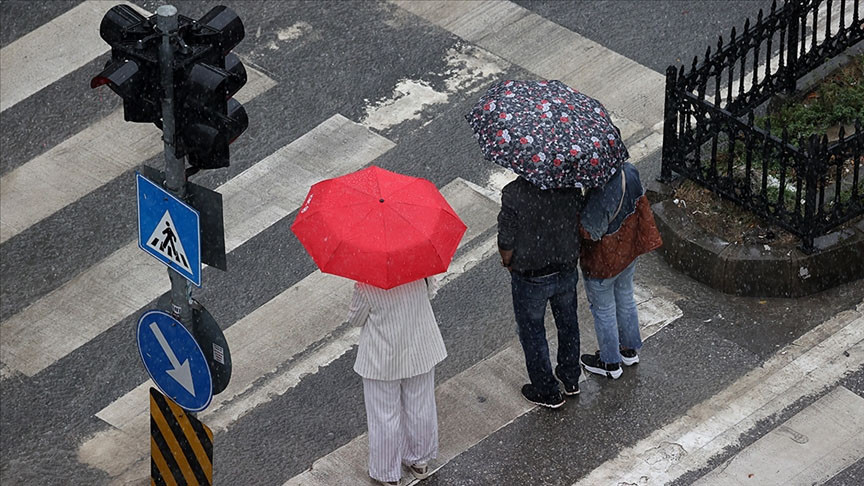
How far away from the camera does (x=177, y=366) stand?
7.45 metres

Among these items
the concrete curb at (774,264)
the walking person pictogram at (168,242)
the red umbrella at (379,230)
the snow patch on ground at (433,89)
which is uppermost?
the walking person pictogram at (168,242)

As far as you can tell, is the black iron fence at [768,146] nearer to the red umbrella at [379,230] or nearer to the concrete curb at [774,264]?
the concrete curb at [774,264]

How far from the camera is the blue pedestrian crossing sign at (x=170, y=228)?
7098 mm

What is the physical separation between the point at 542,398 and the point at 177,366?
8.59 feet

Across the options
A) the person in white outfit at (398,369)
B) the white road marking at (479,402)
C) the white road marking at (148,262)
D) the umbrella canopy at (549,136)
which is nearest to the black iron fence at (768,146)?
the white road marking at (479,402)

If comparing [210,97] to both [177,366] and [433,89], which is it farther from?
[433,89]

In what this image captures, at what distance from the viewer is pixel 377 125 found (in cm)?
1193

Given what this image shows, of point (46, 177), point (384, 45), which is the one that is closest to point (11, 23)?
point (46, 177)

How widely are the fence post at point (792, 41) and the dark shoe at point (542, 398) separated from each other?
3.53 metres

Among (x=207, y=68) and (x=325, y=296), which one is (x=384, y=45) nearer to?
(x=325, y=296)

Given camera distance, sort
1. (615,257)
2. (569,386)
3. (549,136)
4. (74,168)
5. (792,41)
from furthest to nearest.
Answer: (74,168)
(792,41)
(569,386)
(615,257)
(549,136)

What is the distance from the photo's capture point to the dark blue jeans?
28.5 feet

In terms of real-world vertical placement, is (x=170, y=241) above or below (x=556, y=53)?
above

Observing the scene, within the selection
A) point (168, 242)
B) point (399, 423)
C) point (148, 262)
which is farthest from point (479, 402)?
point (148, 262)
